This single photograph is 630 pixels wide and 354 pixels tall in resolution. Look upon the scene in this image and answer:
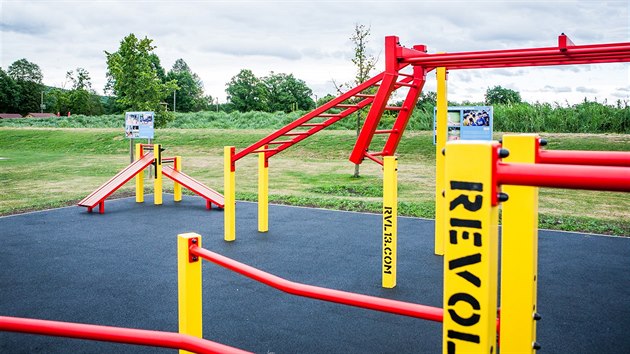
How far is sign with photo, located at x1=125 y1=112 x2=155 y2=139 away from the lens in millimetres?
13641

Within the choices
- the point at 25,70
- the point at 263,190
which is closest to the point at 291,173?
the point at 263,190

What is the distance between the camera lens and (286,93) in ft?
206

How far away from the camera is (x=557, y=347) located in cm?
402

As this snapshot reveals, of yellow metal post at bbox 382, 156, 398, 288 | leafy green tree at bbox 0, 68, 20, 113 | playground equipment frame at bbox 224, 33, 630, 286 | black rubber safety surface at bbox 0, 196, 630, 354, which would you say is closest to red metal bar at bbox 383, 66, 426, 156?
playground equipment frame at bbox 224, 33, 630, 286

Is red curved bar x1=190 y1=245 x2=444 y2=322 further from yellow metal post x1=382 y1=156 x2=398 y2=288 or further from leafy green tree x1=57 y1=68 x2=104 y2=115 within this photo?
leafy green tree x1=57 y1=68 x2=104 y2=115

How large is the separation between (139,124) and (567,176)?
1361 centimetres

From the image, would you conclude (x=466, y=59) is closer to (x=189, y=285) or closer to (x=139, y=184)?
(x=189, y=285)

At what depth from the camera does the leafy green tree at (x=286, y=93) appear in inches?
2425

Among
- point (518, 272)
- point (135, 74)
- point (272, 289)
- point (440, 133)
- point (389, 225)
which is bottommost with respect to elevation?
point (272, 289)

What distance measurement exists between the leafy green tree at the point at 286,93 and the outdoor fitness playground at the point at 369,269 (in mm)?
52367

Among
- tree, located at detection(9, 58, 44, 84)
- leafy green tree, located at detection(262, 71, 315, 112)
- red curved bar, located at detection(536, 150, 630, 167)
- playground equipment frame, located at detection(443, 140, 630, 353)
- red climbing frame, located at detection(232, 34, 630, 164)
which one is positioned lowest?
playground equipment frame, located at detection(443, 140, 630, 353)

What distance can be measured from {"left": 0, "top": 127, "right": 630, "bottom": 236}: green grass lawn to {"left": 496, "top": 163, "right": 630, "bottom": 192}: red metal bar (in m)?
8.19

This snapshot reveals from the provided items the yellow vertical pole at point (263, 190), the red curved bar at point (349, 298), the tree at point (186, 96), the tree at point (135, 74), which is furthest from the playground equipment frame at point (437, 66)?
the tree at point (186, 96)

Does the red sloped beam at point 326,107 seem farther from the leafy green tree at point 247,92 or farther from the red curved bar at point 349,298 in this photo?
the leafy green tree at point 247,92
